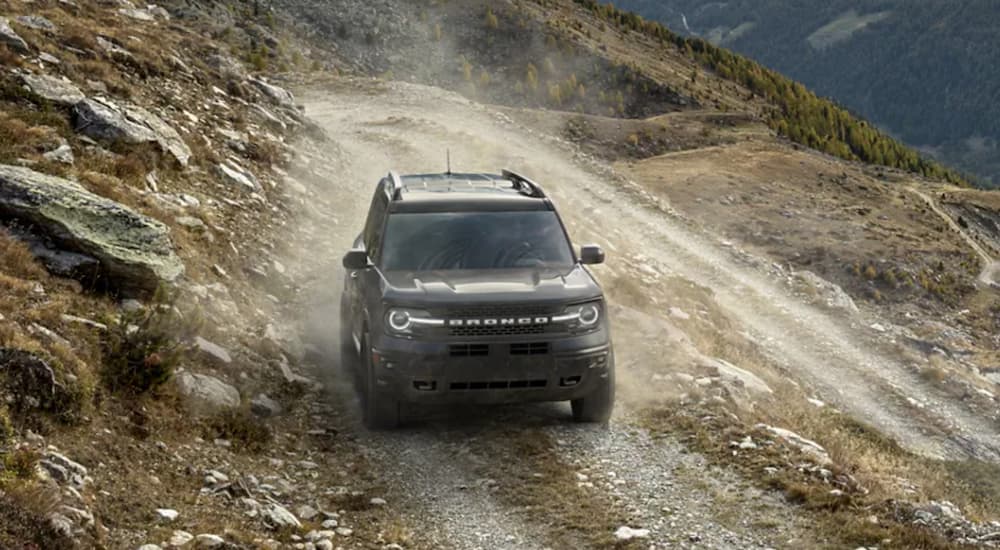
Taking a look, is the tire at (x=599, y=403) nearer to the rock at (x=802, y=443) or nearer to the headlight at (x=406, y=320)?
the rock at (x=802, y=443)

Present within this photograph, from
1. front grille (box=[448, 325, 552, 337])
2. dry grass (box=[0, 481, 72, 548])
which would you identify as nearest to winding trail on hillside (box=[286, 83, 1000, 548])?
front grille (box=[448, 325, 552, 337])

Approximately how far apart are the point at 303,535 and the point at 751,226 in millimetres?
30097

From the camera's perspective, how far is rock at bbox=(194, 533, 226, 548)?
6969 millimetres

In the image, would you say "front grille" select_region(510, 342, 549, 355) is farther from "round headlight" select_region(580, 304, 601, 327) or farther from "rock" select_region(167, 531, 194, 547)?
"rock" select_region(167, 531, 194, 547)

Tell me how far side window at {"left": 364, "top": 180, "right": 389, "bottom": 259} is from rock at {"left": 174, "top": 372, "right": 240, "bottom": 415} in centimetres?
222

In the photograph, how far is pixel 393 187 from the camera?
11750mm

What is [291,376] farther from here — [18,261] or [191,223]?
[191,223]

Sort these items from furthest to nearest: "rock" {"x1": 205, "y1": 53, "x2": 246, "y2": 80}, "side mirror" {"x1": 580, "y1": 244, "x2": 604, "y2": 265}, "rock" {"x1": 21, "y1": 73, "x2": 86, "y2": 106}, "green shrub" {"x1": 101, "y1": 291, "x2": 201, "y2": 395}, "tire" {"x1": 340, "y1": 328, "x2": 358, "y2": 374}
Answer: "rock" {"x1": 205, "y1": 53, "x2": 246, "y2": 80}
"rock" {"x1": 21, "y1": 73, "x2": 86, "y2": 106}
"tire" {"x1": 340, "y1": 328, "x2": 358, "y2": 374}
"side mirror" {"x1": 580, "y1": 244, "x2": 604, "y2": 265}
"green shrub" {"x1": 101, "y1": 291, "x2": 201, "y2": 395}

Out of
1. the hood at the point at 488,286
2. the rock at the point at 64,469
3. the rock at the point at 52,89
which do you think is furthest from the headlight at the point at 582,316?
the rock at the point at 52,89

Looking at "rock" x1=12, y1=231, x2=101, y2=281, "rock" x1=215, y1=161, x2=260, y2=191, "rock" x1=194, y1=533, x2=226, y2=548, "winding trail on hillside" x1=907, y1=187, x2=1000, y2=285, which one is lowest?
"winding trail on hillside" x1=907, y1=187, x2=1000, y2=285

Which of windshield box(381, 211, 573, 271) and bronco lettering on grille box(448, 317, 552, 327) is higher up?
windshield box(381, 211, 573, 271)

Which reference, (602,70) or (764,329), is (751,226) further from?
(602,70)

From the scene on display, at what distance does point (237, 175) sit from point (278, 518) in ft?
35.4

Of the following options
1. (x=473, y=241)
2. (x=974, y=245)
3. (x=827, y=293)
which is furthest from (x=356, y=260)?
(x=974, y=245)
